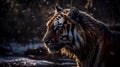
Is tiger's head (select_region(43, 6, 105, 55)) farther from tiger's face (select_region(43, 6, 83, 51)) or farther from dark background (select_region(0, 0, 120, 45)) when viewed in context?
dark background (select_region(0, 0, 120, 45))

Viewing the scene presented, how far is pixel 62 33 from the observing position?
5.48ft

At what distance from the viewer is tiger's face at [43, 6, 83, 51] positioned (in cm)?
165

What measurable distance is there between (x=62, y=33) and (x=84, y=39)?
0.42ft

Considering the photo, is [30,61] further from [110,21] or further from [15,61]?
[110,21]

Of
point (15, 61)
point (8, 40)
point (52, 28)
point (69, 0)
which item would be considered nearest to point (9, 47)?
point (8, 40)

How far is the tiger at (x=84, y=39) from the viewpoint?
165cm

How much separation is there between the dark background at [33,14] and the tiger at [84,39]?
3.44 metres

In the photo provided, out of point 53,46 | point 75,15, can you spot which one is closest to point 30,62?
point 53,46

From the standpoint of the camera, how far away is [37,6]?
5.41 m

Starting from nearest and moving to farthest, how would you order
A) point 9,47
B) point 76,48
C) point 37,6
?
1. point 76,48
2. point 9,47
3. point 37,6

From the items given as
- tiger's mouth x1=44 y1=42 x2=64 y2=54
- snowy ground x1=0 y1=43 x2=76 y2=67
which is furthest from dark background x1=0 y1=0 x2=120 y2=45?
tiger's mouth x1=44 y1=42 x2=64 y2=54

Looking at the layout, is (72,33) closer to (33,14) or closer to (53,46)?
(53,46)

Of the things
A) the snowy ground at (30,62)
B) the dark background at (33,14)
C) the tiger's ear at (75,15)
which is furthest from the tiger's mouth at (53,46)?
the dark background at (33,14)

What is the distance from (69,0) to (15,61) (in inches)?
81.5
